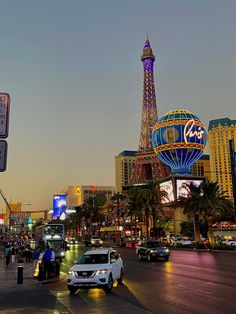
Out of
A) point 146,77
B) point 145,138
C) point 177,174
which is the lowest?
point 177,174

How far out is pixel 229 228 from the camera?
80.5 meters

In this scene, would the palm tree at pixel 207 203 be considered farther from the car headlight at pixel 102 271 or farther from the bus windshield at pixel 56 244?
the car headlight at pixel 102 271

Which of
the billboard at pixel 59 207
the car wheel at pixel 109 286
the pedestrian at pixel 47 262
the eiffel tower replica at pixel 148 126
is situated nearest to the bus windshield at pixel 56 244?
the pedestrian at pixel 47 262

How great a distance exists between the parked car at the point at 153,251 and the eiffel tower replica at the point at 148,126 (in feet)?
360

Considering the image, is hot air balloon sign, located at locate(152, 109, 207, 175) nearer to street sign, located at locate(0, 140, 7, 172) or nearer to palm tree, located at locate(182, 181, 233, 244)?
palm tree, located at locate(182, 181, 233, 244)

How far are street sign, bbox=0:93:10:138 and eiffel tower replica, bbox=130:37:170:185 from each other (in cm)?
13463

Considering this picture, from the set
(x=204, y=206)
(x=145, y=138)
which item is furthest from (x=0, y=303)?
(x=145, y=138)

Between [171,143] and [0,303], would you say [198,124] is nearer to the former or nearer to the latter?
[171,143]

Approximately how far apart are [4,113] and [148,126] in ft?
444

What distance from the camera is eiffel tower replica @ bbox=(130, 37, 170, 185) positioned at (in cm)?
14312

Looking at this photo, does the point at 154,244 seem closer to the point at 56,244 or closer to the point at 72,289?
the point at 56,244

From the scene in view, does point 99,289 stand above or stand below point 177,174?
below

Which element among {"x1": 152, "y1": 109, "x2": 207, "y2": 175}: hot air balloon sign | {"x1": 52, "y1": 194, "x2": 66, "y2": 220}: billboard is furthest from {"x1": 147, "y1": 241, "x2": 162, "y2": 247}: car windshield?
{"x1": 152, "y1": 109, "x2": 207, "y2": 175}: hot air balloon sign

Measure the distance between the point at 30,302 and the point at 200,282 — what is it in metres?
7.91
